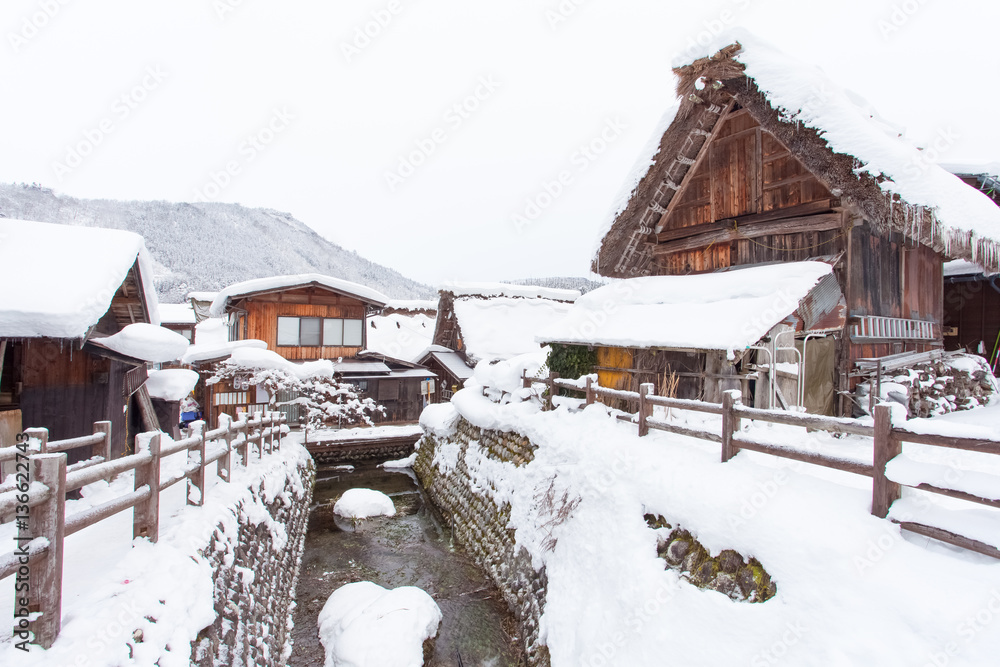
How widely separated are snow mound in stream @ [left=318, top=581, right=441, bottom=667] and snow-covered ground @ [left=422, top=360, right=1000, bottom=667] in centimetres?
179

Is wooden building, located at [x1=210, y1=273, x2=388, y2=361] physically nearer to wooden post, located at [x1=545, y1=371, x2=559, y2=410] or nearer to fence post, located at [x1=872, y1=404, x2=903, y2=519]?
wooden post, located at [x1=545, y1=371, x2=559, y2=410]

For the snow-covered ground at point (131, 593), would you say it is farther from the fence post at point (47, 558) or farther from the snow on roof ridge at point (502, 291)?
the snow on roof ridge at point (502, 291)

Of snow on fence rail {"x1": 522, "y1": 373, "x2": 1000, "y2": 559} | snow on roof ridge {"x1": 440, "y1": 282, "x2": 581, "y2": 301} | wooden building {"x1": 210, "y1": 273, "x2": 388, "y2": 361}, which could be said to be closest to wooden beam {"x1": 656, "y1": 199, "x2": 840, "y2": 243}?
snow on fence rail {"x1": 522, "y1": 373, "x2": 1000, "y2": 559}

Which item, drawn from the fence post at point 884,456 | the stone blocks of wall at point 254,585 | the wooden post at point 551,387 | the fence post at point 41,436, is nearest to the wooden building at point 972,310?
the wooden post at point 551,387

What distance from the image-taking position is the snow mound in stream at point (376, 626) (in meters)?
5.86

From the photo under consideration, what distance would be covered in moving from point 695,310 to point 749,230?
2909 millimetres

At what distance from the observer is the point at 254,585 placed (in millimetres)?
5848

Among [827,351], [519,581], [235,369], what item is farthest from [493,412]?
[235,369]

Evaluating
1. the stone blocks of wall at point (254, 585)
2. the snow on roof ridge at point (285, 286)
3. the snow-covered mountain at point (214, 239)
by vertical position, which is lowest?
the stone blocks of wall at point (254, 585)

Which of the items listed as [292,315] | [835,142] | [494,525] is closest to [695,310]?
[835,142]

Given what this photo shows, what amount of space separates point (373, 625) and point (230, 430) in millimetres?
3870

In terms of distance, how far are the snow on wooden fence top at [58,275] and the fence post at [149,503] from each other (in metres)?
2.78

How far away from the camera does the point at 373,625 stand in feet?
20.5

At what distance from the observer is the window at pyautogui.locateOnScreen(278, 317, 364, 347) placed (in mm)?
19688
